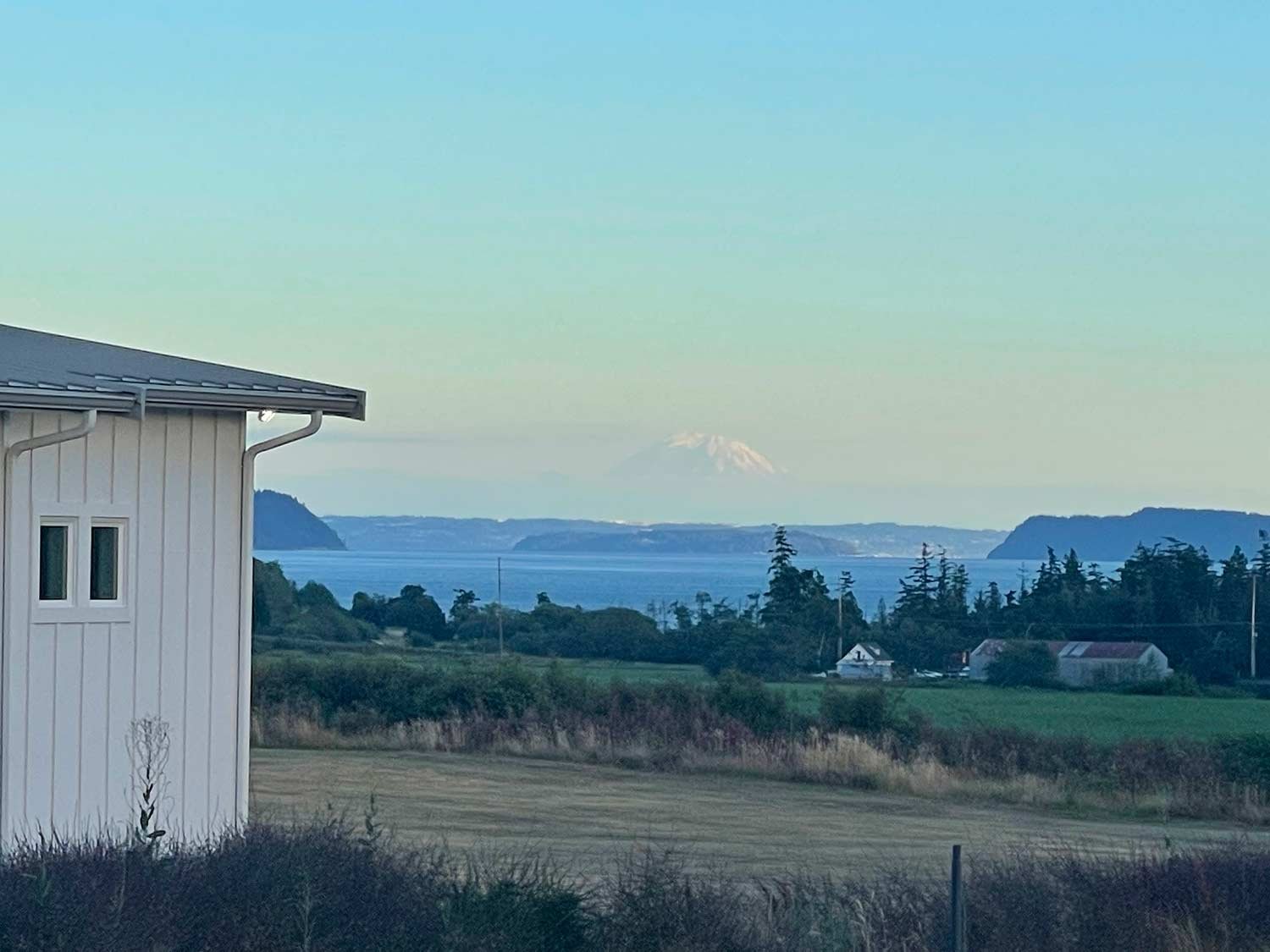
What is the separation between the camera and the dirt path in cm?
1873

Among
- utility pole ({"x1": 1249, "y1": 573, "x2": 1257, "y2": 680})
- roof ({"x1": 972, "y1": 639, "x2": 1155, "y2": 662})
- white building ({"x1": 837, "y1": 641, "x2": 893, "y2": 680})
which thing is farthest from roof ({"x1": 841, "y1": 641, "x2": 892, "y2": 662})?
utility pole ({"x1": 1249, "y1": 573, "x2": 1257, "y2": 680})

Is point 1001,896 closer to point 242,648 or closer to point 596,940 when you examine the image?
point 596,940

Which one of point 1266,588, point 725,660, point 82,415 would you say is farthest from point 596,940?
point 1266,588

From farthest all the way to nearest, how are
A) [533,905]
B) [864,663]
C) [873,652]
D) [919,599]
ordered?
[919,599] < [873,652] < [864,663] < [533,905]

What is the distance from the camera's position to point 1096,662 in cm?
5828

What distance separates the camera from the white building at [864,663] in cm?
5819

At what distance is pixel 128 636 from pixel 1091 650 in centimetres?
5297

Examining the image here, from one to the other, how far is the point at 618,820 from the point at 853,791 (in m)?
5.01

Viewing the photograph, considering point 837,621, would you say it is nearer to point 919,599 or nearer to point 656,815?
point 919,599

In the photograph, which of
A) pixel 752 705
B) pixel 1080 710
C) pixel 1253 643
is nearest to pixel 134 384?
pixel 752 705

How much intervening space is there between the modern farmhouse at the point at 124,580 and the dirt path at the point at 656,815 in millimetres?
5836

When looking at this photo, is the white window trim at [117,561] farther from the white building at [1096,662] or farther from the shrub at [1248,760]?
the white building at [1096,662]

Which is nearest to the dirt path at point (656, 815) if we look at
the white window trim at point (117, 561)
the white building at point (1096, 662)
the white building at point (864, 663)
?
the white window trim at point (117, 561)

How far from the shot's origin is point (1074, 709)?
47.6 m
